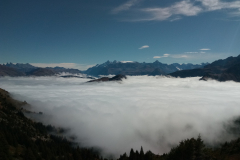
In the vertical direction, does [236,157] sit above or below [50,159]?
above

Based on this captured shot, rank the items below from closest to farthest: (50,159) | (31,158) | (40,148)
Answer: (31,158)
(50,159)
(40,148)

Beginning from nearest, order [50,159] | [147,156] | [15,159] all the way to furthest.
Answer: [147,156] → [15,159] → [50,159]

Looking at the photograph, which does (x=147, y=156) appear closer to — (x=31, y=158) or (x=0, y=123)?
(x=31, y=158)

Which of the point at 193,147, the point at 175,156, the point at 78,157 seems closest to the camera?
the point at 193,147

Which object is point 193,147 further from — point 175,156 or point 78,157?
point 78,157

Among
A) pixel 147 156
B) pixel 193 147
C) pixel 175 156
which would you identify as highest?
pixel 193 147

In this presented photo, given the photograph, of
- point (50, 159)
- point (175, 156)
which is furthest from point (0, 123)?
point (175, 156)

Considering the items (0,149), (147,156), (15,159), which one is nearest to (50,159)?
(15,159)

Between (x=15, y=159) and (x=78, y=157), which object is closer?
(x=15, y=159)

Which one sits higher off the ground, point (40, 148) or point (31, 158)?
point (31, 158)
